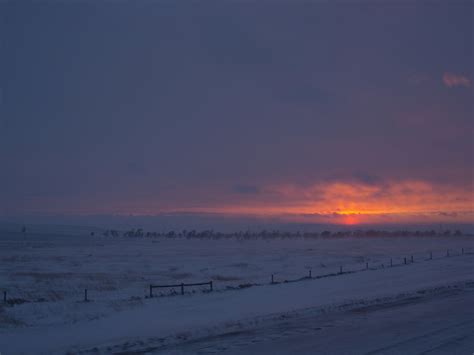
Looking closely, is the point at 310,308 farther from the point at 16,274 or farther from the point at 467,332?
the point at 16,274

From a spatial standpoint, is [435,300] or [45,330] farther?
[435,300]

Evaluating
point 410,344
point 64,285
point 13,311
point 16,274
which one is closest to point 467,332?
point 410,344

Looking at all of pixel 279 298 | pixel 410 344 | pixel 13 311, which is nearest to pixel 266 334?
pixel 410 344

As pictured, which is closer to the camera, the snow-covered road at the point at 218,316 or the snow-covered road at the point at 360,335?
the snow-covered road at the point at 360,335

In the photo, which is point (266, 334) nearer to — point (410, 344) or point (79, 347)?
point (410, 344)

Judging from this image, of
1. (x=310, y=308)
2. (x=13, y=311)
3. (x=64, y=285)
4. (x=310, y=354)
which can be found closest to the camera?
(x=310, y=354)

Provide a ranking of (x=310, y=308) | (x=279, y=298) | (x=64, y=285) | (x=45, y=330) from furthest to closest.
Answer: (x=64, y=285), (x=279, y=298), (x=310, y=308), (x=45, y=330)

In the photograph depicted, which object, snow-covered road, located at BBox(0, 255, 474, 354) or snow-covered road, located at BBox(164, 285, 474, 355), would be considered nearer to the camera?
snow-covered road, located at BBox(164, 285, 474, 355)

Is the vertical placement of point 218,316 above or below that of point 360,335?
below

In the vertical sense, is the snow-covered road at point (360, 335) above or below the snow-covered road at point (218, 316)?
above

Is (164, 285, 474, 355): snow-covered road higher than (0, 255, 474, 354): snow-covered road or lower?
higher

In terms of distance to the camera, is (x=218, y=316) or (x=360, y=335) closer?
(x=360, y=335)

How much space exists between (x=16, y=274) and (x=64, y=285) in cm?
1215

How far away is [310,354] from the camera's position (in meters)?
13.4
